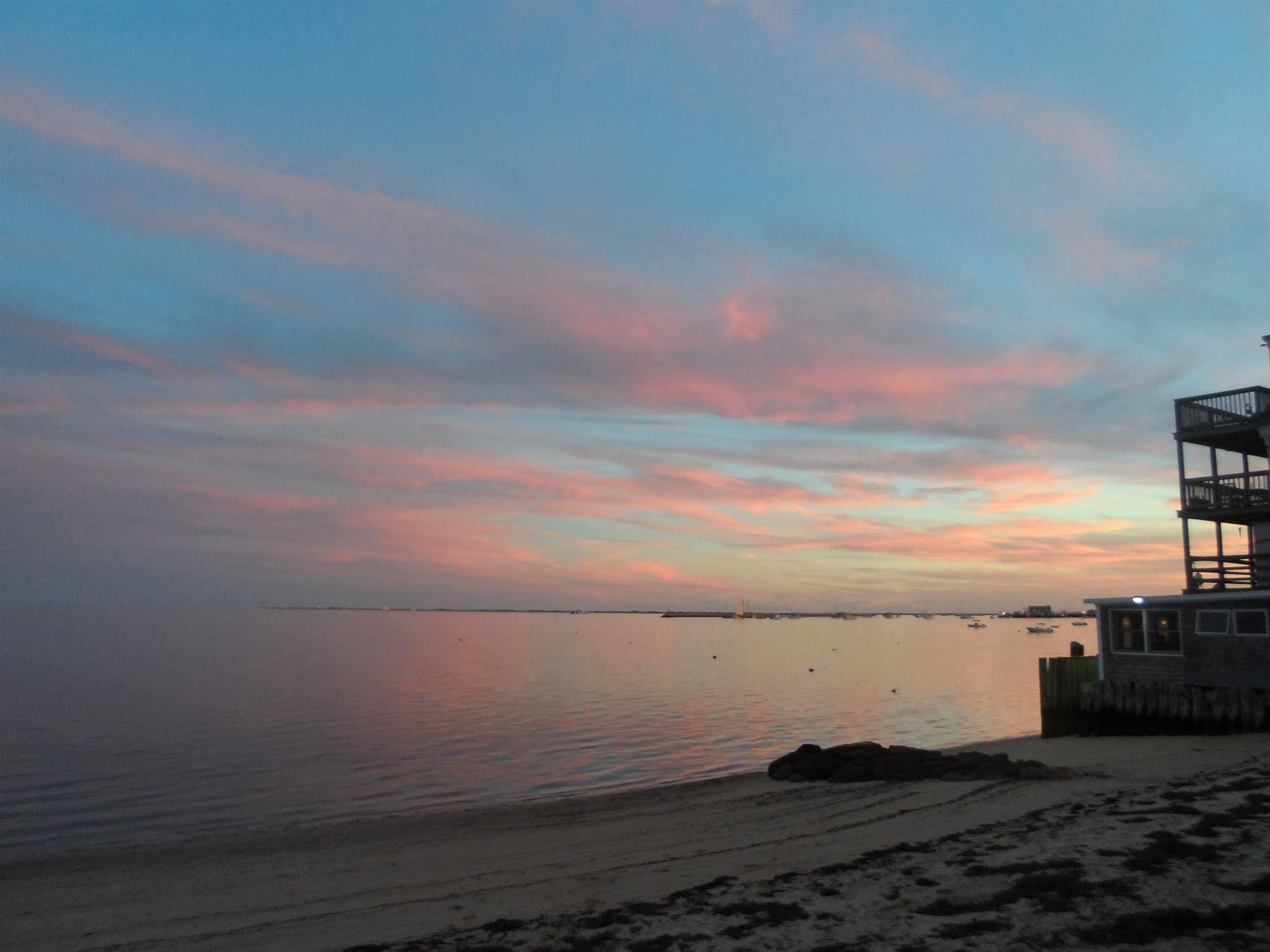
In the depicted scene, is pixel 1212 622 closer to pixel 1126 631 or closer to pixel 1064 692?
pixel 1126 631

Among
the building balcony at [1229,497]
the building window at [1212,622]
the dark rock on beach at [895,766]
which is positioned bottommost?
the dark rock on beach at [895,766]

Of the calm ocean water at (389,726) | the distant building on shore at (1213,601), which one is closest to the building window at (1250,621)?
the distant building on shore at (1213,601)

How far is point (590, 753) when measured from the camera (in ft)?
109

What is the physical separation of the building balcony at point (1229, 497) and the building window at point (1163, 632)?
4.59 metres

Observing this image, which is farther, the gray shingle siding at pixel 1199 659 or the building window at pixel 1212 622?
the building window at pixel 1212 622

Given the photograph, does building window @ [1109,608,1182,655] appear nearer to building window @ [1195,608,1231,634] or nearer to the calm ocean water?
building window @ [1195,608,1231,634]

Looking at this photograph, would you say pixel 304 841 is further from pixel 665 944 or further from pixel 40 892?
pixel 665 944

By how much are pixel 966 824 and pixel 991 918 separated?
23.1 feet

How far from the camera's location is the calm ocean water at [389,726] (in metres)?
24.4

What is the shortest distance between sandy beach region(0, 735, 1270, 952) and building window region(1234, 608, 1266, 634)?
500 cm

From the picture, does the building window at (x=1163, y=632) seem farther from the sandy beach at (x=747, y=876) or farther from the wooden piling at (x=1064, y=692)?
the sandy beach at (x=747, y=876)

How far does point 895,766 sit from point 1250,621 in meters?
12.0

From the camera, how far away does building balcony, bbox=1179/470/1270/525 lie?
30531 mm

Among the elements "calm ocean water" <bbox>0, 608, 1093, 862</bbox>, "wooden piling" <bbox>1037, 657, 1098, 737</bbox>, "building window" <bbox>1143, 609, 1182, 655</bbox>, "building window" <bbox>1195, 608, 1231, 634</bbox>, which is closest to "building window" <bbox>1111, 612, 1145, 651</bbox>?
"building window" <bbox>1143, 609, 1182, 655</bbox>
